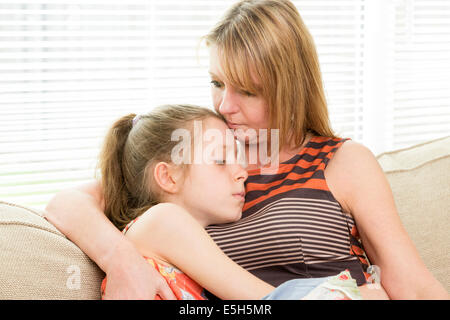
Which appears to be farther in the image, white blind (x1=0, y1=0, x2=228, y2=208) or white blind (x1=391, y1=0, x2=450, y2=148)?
white blind (x1=391, y1=0, x2=450, y2=148)

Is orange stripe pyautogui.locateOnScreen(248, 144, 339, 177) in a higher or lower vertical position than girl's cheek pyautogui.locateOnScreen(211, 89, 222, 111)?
lower

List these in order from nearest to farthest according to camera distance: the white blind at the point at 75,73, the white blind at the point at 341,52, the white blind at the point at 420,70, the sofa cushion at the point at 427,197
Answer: the sofa cushion at the point at 427,197
the white blind at the point at 75,73
the white blind at the point at 341,52
the white blind at the point at 420,70

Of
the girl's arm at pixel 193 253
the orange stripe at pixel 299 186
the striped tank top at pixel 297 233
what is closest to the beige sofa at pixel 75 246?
the girl's arm at pixel 193 253

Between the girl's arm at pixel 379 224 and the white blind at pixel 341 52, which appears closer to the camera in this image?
the girl's arm at pixel 379 224

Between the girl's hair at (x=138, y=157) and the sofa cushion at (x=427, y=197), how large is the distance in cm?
65

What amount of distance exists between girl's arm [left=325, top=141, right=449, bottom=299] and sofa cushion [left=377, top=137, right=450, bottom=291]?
0.31 metres

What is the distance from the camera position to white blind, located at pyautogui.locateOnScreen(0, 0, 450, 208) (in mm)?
2070

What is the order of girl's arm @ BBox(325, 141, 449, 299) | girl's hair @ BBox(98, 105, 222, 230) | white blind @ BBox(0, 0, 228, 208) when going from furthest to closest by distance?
white blind @ BBox(0, 0, 228, 208), girl's hair @ BBox(98, 105, 222, 230), girl's arm @ BBox(325, 141, 449, 299)

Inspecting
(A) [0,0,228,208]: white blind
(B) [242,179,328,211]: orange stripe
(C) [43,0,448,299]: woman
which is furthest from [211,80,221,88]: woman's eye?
(A) [0,0,228,208]: white blind

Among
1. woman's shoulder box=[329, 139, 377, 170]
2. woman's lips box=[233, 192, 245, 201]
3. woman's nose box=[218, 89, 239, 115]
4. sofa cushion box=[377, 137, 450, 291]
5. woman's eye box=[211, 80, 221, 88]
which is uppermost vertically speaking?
woman's eye box=[211, 80, 221, 88]

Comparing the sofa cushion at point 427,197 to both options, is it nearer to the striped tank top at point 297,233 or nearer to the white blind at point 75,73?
the striped tank top at point 297,233

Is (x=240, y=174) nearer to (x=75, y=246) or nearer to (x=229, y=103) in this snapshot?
(x=229, y=103)

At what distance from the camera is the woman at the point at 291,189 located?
1.25 m

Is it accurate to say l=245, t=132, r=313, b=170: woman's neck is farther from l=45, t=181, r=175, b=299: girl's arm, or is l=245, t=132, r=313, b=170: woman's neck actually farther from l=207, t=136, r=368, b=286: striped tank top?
l=45, t=181, r=175, b=299: girl's arm
